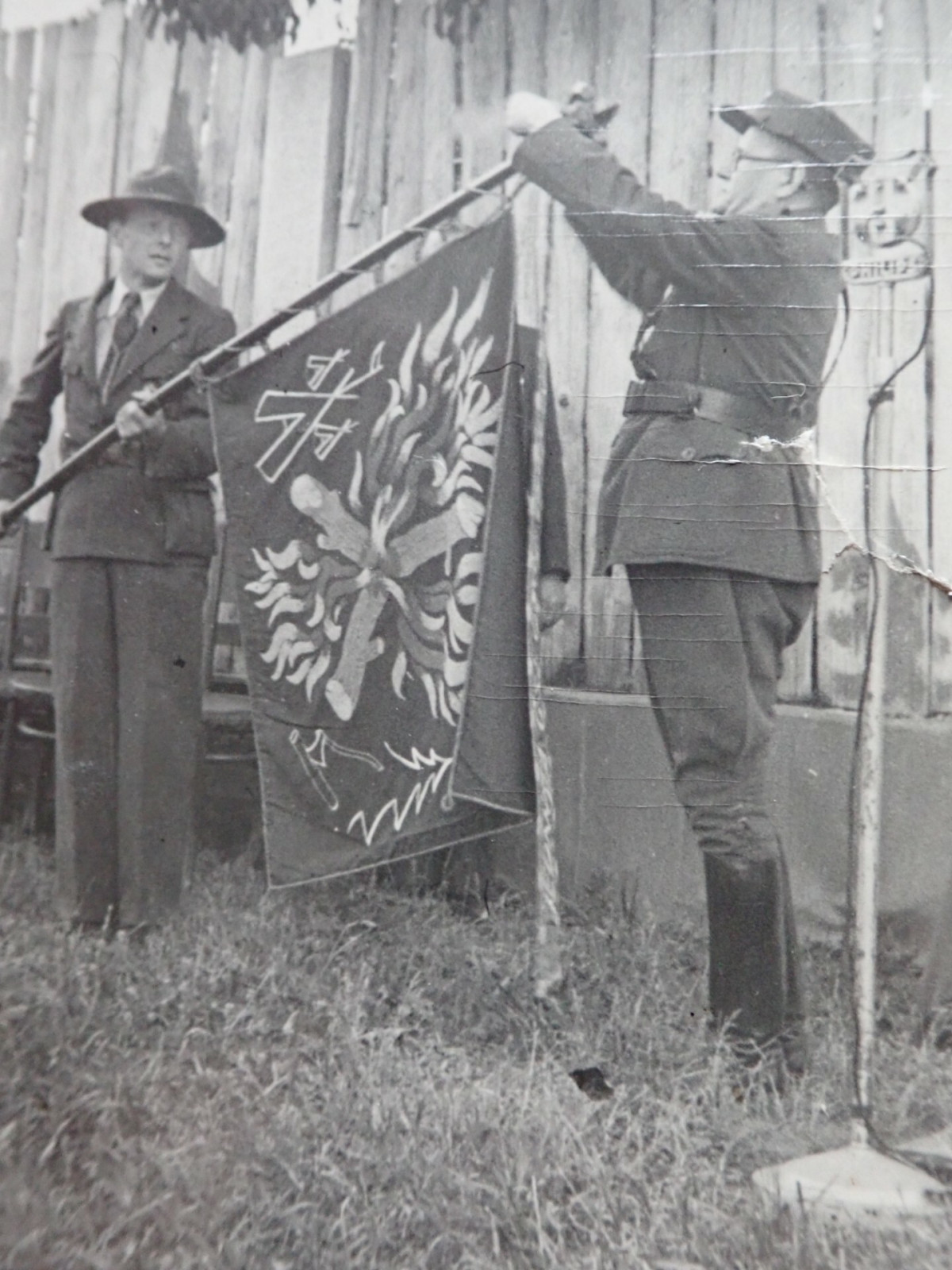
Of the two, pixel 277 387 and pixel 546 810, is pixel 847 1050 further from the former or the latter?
pixel 277 387

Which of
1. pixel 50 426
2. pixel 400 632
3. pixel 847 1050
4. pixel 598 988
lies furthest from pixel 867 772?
pixel 50 426

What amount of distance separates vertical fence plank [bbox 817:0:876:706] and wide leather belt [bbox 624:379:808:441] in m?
0.05

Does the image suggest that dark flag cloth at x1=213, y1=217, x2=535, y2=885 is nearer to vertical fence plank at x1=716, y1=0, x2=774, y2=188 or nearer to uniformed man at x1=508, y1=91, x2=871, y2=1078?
uniformed man at x1=508, y1=91, x2=871, y2=1078

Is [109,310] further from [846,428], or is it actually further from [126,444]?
[846,428]

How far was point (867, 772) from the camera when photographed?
163 centimetres

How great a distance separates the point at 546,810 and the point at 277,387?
31.7 inches

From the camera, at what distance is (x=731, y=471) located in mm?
1639

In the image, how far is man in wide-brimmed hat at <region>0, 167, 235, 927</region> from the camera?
206 cm

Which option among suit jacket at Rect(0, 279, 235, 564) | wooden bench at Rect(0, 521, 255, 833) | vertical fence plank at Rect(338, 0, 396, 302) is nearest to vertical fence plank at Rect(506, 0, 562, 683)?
vertical fence plank at Rect(338, 0, 396, 302)

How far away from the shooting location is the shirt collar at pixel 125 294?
2080mm

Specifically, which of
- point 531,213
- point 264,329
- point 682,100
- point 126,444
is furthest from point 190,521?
point 682,100

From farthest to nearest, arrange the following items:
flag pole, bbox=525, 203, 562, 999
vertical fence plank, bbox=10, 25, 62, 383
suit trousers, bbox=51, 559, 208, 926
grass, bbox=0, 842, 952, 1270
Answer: suit trousers, bbox=51, 559, 208, 926 → vertical fence plank, bbox=10, 25, 62, 383 → flag pole, bbox=525, 203, 562, 999 → grass, bbox=0, 842, 952, 1270

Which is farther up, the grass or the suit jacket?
the suit jacket

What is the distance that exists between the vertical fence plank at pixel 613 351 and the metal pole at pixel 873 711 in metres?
0.33
